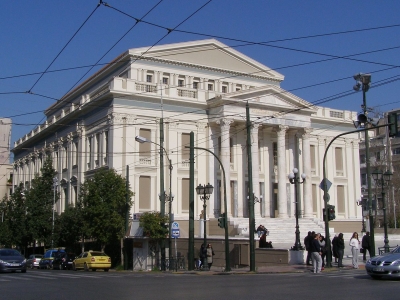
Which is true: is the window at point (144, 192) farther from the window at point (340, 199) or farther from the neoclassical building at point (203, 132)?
the window at point (340, 199)

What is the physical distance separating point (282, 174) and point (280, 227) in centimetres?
599

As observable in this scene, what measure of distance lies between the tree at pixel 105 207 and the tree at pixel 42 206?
12.8 m

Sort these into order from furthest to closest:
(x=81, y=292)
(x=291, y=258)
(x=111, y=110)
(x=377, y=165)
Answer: (x=377, y=165) < (x=111, y=110) < (x=291, y=258) < (x=81, y=292)

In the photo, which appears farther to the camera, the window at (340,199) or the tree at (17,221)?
the window at (340,199)

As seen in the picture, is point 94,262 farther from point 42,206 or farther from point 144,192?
point 42,206

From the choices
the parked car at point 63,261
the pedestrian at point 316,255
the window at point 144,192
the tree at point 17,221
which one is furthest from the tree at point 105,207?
the pedestrian at point 316,255

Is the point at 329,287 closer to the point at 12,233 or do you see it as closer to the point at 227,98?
the point at 227,98

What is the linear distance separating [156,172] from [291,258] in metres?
20.5

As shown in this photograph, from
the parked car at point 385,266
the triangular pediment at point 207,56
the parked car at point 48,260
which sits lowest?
the parked car at point 48,260

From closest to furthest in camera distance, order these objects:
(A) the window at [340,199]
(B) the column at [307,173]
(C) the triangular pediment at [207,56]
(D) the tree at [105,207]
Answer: (D) the tree at [105,207]
(B) the column at [307,173]
(C) the triangular pediment at [207,56]
(A) the window at [340,199]

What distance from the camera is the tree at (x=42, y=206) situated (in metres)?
55.0

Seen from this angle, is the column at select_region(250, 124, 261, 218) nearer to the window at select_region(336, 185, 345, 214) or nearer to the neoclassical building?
the neoclassical building

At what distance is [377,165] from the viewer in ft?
234

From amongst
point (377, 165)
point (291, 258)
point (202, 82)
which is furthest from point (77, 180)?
point (377, 165)
